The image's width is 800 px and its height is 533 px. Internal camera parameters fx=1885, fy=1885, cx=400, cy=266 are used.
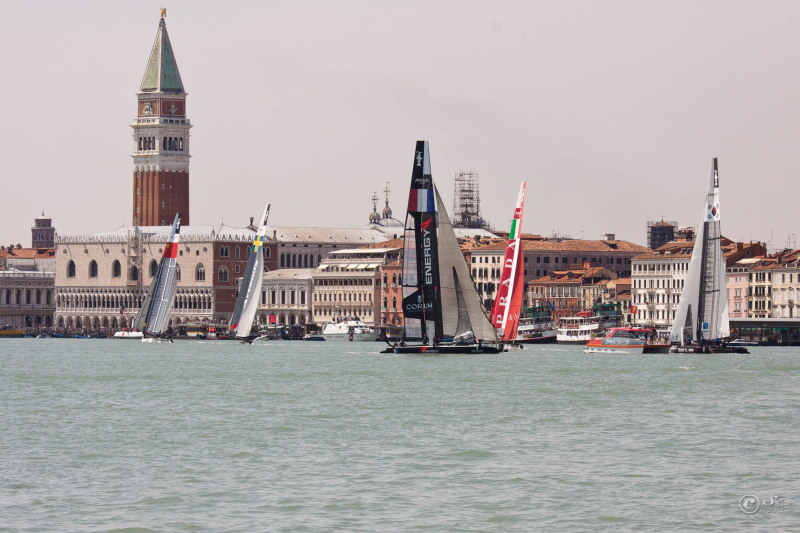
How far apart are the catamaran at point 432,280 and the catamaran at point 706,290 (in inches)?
365

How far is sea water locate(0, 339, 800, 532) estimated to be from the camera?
1085 inches

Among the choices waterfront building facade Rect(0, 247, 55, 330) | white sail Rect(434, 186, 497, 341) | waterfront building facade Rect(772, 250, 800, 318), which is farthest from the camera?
waterfront building facade Rect(0, 247, 55, 330)

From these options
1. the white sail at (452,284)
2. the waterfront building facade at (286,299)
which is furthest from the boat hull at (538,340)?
the waterfront building facade at (286,299)

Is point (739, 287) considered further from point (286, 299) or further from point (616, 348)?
point (286, 299)

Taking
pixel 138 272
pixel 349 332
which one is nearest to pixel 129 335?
pixel 349 332

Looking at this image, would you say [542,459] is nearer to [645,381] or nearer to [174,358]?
[645,381]

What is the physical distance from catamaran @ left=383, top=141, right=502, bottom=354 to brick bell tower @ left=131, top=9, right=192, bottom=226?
86827mm

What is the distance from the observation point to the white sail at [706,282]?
7881 cm

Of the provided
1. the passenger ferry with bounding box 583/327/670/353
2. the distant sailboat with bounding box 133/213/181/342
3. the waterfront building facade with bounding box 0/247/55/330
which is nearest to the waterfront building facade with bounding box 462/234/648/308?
the distant sailboat with bounding box 133/213/181/342

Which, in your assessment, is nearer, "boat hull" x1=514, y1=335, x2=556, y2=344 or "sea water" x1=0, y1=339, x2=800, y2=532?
"sea water" x1=0, y1=339, x2=800, y2=532

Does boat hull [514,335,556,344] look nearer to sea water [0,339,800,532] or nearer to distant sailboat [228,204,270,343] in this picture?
distant sailboat [228,204,270,343]

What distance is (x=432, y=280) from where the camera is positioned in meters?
74.8

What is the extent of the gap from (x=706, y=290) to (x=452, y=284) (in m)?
11.2

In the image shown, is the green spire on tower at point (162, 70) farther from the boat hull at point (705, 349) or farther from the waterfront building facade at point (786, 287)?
Result: the boat hull at point (705, 349)
